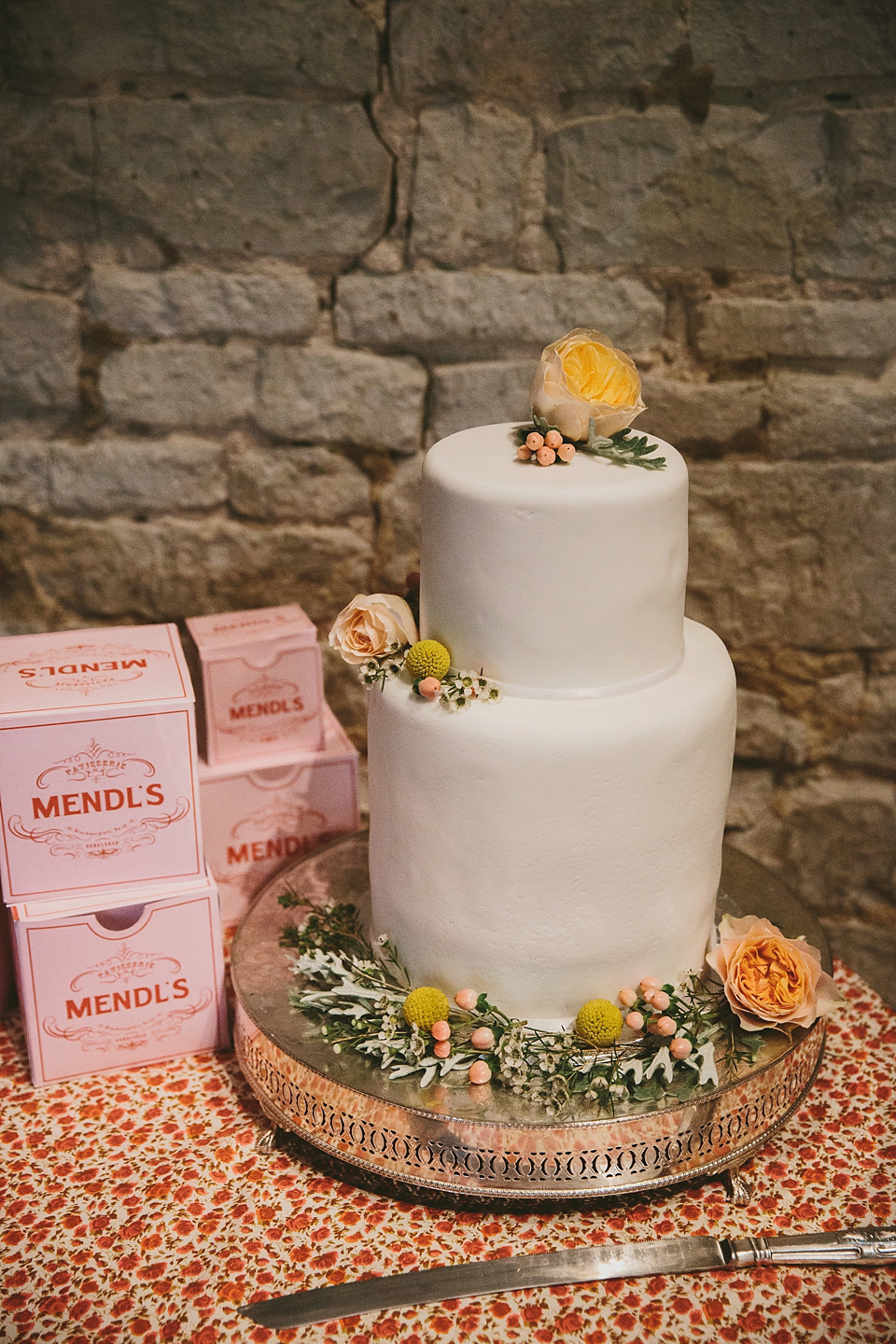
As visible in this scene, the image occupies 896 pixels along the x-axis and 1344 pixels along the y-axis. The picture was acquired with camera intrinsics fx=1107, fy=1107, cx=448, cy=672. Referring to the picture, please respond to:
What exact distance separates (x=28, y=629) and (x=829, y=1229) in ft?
4.65

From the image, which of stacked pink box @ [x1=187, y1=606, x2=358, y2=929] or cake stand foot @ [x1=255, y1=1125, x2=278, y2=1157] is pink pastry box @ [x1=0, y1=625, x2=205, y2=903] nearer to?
stacked pink box @ [x1=187, y1=606, x2=358, y2=929]

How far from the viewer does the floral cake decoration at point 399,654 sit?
1.12m

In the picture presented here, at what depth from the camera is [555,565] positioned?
1073mm

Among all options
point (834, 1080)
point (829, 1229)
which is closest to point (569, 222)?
point (834, 1080)

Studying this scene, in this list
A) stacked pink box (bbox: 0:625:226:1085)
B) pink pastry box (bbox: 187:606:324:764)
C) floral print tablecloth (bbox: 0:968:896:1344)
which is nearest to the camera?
floral print tablecloth (bbox: 0:968:896:1344)

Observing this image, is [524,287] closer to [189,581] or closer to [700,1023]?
[189,581]

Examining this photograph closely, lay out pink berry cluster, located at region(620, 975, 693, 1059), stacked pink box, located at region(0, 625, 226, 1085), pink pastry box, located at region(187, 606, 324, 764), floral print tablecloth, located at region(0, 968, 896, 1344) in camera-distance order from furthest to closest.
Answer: pink pastry box, located at region(187, 606, 324, 764) < stacked pink box, located at region(0, 625, 226, 1085) < pink berry cluster, located at region(620, 975, 693, 1059) < floral print tablecloth, located at region(0, 968, 896, 1344)

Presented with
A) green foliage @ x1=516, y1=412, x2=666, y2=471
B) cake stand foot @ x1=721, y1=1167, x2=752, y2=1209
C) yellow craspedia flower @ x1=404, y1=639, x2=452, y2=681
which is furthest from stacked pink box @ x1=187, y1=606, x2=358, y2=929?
cake stand foot @ x1=721, y1=1167, x2=752, y2=1209

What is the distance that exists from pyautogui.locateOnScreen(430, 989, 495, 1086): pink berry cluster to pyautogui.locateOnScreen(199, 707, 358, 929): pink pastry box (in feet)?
1.55

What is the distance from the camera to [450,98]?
1.58 metres

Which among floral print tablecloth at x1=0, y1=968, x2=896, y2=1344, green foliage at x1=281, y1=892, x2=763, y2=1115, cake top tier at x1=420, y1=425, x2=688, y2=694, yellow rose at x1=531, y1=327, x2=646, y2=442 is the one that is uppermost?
yellow rose at x1=531, y1=327, x2=646, y2=442

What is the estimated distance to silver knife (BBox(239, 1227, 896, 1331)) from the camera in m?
1.00

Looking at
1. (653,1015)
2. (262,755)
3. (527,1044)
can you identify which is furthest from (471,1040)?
(262,755)

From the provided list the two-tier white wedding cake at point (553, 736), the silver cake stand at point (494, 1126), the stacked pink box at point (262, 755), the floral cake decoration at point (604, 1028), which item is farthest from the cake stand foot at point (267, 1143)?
the stacked pink box at point (262, 755)
